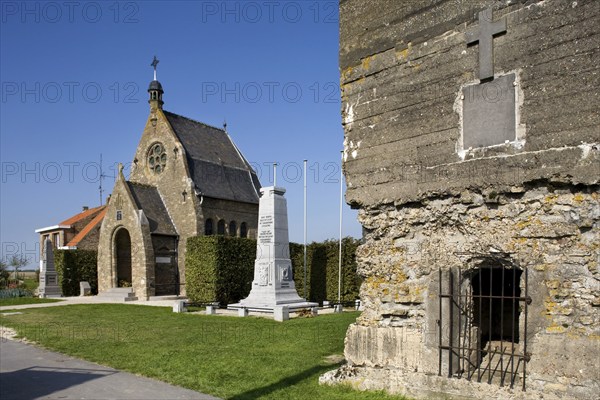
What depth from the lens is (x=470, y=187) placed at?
245 inches

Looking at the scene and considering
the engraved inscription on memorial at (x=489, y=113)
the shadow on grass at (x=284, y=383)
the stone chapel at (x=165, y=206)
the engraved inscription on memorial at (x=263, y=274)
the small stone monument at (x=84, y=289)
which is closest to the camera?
the engraved inscription on memorial at (x=489, y=113)

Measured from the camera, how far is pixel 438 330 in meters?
6.42

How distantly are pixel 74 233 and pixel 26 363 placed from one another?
1442 inches

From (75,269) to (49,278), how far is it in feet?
6.40

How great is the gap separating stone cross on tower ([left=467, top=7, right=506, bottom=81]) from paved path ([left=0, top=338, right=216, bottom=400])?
578 cm

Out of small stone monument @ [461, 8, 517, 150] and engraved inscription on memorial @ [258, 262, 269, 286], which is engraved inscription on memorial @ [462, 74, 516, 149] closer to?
small stone monument @ [461, 8, 517, 150]

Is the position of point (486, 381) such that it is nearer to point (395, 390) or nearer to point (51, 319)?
point (395, 390)

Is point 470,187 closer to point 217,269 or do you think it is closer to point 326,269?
point 217,269

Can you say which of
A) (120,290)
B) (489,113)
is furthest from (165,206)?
(489,113)

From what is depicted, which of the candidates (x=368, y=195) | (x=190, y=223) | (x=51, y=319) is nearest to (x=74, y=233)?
(x=190, y=223)

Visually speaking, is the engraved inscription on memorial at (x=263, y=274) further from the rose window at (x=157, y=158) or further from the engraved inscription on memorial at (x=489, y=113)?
the rose window at (x=157, y=158)

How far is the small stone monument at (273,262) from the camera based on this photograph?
1844 centimetres

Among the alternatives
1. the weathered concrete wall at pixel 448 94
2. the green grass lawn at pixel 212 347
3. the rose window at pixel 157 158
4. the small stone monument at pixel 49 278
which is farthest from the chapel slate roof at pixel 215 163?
the weathered concrete wall at pixel 448 94

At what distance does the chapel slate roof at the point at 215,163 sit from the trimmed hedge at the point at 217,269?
802 cm
